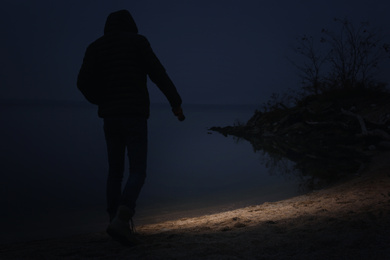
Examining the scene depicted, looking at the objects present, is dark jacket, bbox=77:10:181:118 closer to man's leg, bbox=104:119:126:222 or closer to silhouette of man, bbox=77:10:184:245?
silhouette of man, bbox=77:10:184:245

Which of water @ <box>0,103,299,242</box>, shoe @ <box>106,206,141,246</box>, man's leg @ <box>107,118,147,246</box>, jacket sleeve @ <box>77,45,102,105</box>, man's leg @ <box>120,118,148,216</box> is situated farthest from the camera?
water @ <box>0,103,299,242</box>

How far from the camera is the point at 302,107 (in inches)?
756

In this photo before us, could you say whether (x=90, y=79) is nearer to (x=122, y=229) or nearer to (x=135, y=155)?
(x=135, y=155)

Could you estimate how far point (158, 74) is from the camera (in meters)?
3.26

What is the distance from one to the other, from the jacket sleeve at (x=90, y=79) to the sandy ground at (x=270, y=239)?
155cm

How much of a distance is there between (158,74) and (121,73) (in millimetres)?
368

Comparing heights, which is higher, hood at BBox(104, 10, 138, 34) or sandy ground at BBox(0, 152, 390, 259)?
hood at BBox(104, 10, 138, 34)

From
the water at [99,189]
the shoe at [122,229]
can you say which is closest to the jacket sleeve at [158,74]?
the shoe at [122,229]

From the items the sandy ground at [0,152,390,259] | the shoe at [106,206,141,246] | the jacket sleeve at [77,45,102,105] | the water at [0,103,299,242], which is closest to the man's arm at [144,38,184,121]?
the jacket sleeve at [77,45,102,105]

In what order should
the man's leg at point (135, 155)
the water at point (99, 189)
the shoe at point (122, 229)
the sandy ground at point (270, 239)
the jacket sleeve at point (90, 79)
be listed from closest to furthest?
1. the sandy ground at point (270, 239)
2. the shoe at point (122, 229)
3. the man's leg at point (135, 155)
4. the jacket sleeve at point (90, 79)
5. the water at point (99, 189)

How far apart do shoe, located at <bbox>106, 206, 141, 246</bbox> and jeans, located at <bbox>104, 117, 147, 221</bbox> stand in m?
0.08

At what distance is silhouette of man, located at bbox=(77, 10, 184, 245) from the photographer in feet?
10.3

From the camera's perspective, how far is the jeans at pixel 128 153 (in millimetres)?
3131

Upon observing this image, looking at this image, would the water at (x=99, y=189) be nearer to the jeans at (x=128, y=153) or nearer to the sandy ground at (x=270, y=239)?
the sandy ground at (x=270, y=239)
